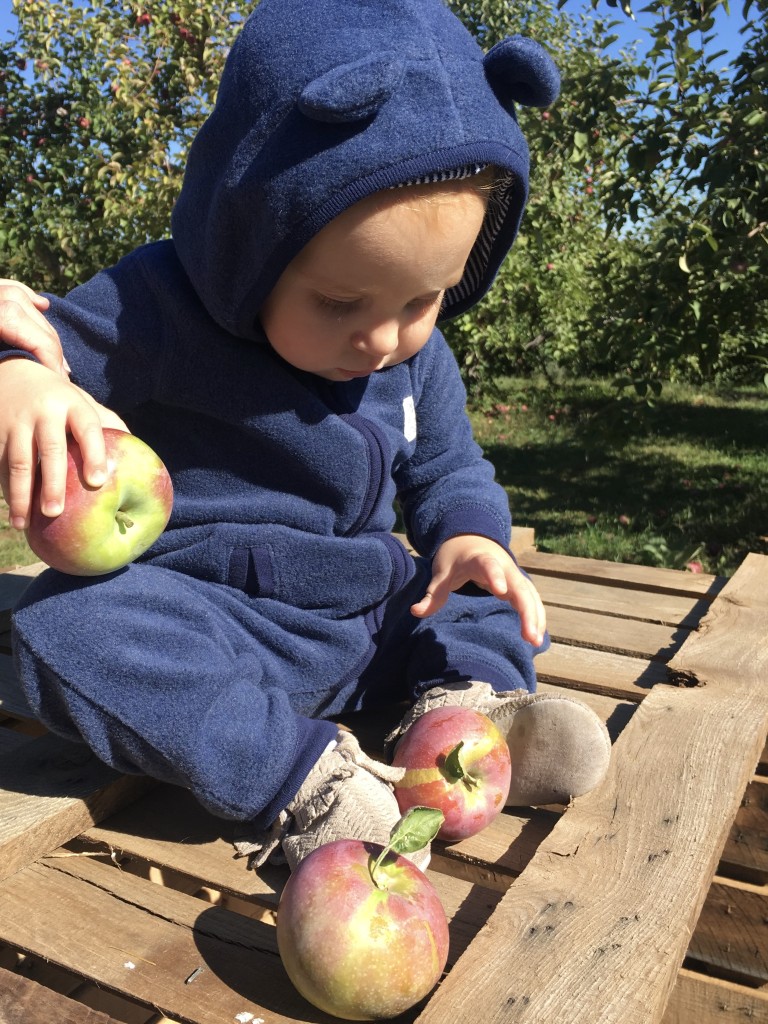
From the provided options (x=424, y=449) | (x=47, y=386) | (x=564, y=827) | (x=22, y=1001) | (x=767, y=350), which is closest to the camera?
(x=22, y=1001)

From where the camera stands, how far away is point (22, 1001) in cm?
115

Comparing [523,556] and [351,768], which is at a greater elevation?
[351,768]

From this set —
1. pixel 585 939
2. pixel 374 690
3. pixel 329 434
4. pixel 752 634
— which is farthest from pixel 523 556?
pixel 585 939

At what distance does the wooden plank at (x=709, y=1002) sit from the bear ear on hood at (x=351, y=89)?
1529mm

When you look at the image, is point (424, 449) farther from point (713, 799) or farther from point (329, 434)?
point (713, 799)

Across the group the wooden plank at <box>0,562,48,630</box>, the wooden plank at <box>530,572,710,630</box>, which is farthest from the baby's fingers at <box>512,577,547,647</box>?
the wooden plank at <box>0,562,48,630</box>

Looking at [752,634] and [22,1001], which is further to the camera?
[752,634]

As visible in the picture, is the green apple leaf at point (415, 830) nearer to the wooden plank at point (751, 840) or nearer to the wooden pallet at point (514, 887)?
the wooden pallet at point (514, 887)

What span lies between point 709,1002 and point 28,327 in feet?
5.22

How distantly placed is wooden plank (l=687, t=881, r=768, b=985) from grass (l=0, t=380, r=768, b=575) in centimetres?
221

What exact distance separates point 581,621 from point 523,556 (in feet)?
1.96

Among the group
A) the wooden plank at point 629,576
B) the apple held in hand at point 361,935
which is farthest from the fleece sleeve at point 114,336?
the wooden plank at point 629,576

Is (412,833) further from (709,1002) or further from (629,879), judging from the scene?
(709,1002)

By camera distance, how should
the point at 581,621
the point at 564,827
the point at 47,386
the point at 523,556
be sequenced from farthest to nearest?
the point at 523,556, the point at 581,621, the point at 564,827, the point at 47,386
